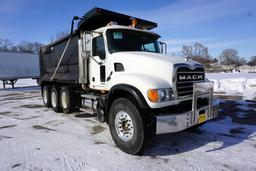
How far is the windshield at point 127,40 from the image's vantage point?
5.00 meters

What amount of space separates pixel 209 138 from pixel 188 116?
143 cm

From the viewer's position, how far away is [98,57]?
5375 millimetres

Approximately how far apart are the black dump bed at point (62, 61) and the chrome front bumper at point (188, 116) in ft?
12.0

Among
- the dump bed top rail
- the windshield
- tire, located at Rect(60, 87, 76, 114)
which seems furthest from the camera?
tire, located at Rect(60, 87, 76, 114)

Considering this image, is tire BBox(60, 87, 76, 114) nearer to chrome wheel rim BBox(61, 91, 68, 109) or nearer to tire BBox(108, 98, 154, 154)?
chrome wheel rim BBox(61, 91, 68, 109)

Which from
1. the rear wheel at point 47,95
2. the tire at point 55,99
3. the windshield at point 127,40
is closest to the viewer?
the windshield at point 127,40

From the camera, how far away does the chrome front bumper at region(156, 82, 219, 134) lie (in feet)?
12.0

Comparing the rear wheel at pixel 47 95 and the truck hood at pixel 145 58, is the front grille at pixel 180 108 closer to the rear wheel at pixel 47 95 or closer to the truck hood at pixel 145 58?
the truck hood at pixel 145 58

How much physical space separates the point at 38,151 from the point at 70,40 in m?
4.06

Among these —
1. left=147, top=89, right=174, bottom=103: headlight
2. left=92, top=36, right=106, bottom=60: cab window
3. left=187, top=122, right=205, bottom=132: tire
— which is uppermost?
left=92, top=36, right=106, bottom=60: cab window

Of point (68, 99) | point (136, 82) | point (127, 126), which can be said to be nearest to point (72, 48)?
point (68, 99)

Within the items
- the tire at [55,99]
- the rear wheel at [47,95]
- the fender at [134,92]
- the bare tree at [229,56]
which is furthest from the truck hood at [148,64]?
the bare tree at [229,56]

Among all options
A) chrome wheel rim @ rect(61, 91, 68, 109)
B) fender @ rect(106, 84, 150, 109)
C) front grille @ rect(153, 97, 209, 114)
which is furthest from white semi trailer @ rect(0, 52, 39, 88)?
front grille @ rect(153, 97, 209, 114)

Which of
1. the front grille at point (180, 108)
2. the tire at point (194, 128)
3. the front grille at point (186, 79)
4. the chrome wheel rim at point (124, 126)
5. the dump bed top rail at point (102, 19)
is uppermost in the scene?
the dump bed top rail at point (102, 19)
